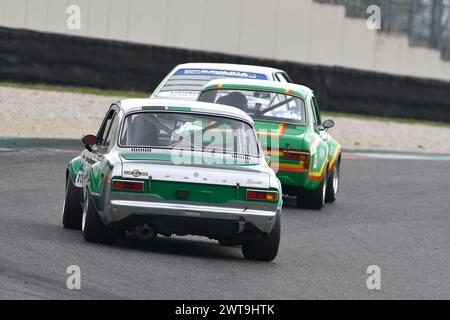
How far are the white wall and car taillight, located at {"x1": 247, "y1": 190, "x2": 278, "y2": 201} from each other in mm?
17558

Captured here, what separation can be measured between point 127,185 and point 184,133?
3.11 feet

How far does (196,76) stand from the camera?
18.8m

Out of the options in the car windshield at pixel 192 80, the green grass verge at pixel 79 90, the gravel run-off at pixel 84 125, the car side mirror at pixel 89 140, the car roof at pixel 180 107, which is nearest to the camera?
the car roof at pixel 180 107

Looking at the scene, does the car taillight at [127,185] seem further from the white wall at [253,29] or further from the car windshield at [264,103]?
the white wall at [253,29]

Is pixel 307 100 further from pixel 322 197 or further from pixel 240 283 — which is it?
pixel 240 283

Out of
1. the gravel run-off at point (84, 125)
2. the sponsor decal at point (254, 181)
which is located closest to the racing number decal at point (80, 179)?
the sponsor decal at point (254, 181)

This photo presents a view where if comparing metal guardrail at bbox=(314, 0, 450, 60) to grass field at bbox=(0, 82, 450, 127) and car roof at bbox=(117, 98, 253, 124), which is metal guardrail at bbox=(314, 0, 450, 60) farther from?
car roof at bbox=(117, 98, 253, 124)

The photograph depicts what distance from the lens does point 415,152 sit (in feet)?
83.0

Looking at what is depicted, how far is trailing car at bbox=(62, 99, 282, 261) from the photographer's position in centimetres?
1009

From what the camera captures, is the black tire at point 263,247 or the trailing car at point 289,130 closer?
the black tire at point 263,247

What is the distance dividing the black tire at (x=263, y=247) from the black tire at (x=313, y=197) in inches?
164

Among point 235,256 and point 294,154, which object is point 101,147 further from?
point 294,154

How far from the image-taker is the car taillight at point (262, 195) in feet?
33.4
